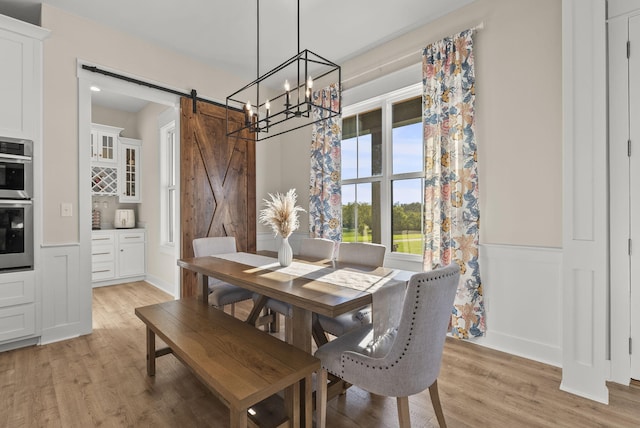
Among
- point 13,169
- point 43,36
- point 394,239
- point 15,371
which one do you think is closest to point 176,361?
point 15,371

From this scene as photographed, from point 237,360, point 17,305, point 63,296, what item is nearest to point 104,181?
point 63,296

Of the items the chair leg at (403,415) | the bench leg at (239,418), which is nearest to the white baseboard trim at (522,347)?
the chair leg at (403,415)

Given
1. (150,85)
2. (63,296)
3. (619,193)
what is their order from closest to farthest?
(619,193) < (63,296) < (150,85)

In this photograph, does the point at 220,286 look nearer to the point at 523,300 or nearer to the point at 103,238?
the point at 523,300

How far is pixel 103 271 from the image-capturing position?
4914 millimetres

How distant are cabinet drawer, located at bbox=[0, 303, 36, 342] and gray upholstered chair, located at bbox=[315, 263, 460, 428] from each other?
2.82m

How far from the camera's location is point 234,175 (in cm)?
427

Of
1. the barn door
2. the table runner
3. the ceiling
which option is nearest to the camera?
the table runner

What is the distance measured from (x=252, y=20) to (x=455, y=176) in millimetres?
2486

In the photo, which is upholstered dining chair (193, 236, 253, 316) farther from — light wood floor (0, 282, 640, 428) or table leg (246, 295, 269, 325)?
light wood floor (0, 282, 640, 428)

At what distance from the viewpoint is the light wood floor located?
177 centimetres

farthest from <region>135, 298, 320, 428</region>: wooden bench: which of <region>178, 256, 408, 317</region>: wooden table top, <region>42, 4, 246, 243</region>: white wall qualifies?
<region>42, 4, 246, 243</region>: white wall

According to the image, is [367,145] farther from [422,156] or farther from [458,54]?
[458,54]

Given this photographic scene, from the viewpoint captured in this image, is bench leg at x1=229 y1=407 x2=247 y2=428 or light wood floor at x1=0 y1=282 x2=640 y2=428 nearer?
bench leg at x1=229 y1=407 x2=247 y2=428
